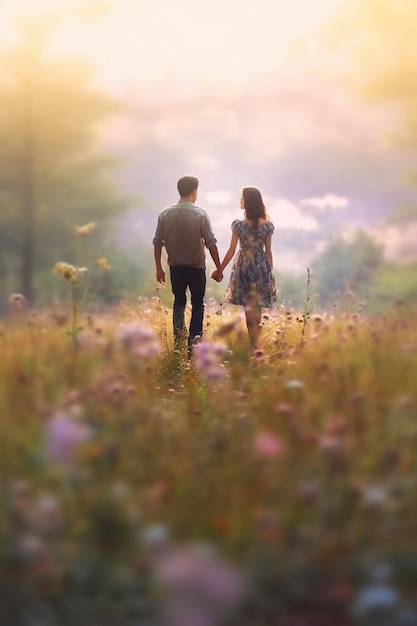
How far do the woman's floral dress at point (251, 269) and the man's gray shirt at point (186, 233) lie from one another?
1.09ft

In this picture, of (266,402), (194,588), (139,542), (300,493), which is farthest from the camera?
(266,402)

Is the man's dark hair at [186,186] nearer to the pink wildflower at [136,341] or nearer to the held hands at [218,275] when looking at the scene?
the held hands at [218,275]

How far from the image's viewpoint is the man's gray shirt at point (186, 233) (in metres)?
7.50

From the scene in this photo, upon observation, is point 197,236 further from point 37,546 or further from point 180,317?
point 37,546

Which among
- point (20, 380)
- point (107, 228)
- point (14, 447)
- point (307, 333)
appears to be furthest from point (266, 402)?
point (107, 228)

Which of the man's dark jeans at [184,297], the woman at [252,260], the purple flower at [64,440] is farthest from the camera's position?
the man's dark jeans at [184,297]

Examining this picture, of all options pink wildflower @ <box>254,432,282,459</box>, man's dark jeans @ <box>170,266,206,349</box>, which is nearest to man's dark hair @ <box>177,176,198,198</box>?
man's dark jeans @ <box>170,266,206,349</box>

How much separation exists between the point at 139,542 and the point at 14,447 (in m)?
0.77

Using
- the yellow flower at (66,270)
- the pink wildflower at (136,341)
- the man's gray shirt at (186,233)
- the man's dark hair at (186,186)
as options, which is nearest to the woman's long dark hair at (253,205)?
the man's gray shirt at (186,233)

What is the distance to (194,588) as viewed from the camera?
2.10 metres

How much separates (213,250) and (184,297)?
2.18ft

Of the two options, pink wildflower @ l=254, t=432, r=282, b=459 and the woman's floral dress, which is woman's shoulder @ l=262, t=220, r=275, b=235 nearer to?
the woman's floral dress

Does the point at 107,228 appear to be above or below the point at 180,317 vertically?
above

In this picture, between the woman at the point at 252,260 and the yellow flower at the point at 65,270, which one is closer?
the yellow flower at the point at 65,270
